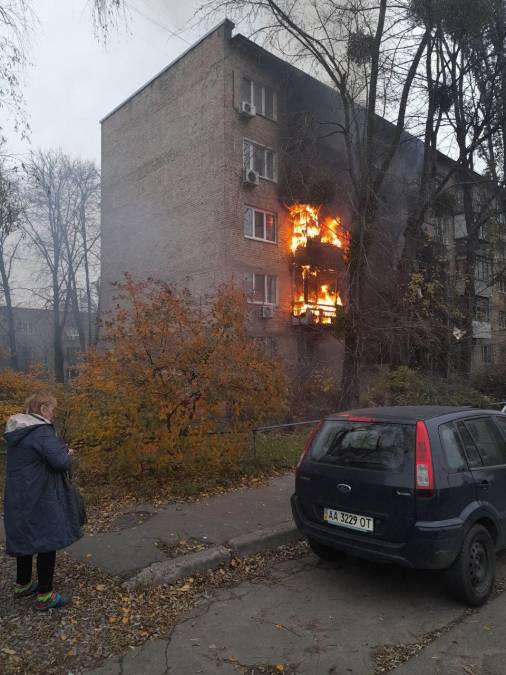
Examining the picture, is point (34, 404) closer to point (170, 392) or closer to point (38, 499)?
point (38, 499)

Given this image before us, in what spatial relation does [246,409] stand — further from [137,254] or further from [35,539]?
[137,254]

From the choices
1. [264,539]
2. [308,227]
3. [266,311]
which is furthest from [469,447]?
[308,227]

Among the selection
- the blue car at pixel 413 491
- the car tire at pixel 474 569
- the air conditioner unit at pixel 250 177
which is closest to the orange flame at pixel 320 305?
the air conditioner unit at pixel 250 177

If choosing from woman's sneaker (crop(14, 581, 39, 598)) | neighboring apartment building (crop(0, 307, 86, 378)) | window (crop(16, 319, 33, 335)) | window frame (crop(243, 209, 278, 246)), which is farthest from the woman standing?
window (crop(16, 319, 33, 335))

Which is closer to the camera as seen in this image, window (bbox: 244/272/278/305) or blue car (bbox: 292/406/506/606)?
blue car (bbox: 292/406/506/606)

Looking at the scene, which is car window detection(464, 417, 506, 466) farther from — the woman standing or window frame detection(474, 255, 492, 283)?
window frame detection(474, 255, 492, 283)

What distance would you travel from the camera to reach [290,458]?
9008 mm

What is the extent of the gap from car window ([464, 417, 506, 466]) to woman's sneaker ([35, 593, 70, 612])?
3.70 meters

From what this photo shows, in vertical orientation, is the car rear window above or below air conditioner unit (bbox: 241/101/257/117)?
below

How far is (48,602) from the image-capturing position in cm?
385

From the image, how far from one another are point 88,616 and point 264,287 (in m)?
17.0

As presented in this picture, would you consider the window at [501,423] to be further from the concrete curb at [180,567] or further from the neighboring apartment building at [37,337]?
the neighboring apartment building at [37,337]

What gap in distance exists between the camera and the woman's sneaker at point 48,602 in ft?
12.6

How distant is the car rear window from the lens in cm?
416
